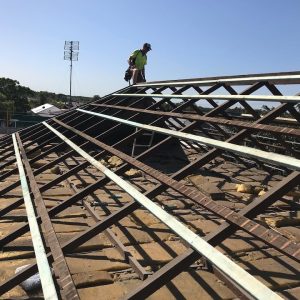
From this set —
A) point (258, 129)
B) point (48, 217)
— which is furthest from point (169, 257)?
point (258, 129)

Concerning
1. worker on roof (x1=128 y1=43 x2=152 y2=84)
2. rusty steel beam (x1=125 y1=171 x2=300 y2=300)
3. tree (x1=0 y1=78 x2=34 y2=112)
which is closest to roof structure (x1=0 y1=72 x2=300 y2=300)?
rusty steel beam (x1=125 y1=171 x2=300 y2=300)

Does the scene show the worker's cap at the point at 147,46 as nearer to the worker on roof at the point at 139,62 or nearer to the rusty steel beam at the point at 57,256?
the worker on roof at the point at 139,62

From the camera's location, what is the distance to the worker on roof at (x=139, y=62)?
398 inches

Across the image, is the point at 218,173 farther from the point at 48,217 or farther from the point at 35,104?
the point at 35,104

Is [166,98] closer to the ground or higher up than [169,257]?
higher up

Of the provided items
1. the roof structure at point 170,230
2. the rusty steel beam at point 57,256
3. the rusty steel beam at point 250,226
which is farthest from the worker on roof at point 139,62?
the rusty steel beam at point 250,226

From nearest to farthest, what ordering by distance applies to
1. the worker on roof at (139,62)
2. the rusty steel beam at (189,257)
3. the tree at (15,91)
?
1. the rusty steel beam at (189,257)
2. the worker on roof at (139,62)
3. the tree at (15,91)

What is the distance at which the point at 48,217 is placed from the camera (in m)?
3.41

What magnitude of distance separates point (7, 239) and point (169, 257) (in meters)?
1.42

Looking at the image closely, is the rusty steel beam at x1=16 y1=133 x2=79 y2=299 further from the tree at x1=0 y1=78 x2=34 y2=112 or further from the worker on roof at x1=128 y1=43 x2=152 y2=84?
the tree at x1=0 y1=78 x2=34 y2=112

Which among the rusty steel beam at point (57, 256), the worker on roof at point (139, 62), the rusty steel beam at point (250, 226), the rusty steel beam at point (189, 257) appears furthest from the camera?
the worker on roof at point (139, 62)

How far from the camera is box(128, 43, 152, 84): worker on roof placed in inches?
398

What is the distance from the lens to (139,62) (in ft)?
33.4

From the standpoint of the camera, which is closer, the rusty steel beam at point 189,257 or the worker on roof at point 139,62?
the rusty steel beam at point 189,257
